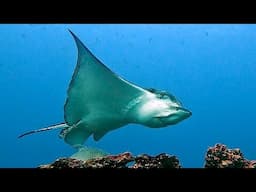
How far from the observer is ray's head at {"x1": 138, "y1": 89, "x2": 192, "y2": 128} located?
3.47 metres

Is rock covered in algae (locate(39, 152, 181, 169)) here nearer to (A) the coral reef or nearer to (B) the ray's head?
(A) the coral reef

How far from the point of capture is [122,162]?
3.14 meters

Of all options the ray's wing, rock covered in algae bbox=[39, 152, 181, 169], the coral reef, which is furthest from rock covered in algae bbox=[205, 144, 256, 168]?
the ray's wing

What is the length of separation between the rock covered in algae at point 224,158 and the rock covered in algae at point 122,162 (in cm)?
39

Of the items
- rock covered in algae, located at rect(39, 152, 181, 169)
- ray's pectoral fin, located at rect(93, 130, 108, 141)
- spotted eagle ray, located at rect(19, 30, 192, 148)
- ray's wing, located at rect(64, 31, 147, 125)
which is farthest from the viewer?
ray's pectoral fin, located at rect(93, 130, 108, 141)

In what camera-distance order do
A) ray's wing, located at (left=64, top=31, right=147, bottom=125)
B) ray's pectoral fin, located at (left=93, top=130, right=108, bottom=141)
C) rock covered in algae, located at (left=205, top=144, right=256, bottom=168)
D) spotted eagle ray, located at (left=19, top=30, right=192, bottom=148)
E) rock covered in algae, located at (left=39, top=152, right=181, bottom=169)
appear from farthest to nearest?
ray's pectoral fin, located at (left=93, top=130, right=108, bottom=141), ray's wing, located at (left=64, top=31, right=147, bottom=125), spotted eagle ray, located at (left=19, top=30, right=192, bottom=148), rock covered in algae, located at (left=205, top=144, right=256, bottom=168), rock covered in algae, located at (left=39, top=152, right=181, bottom=169)

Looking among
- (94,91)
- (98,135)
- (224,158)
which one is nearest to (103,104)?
(94,91)
